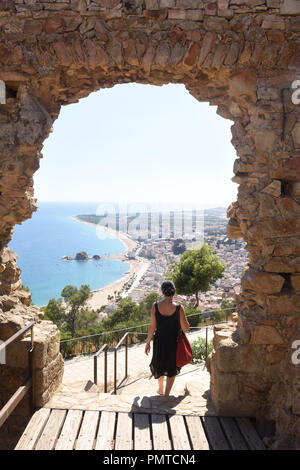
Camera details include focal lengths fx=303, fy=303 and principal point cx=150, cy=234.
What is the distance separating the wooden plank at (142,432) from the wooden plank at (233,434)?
2.46ft

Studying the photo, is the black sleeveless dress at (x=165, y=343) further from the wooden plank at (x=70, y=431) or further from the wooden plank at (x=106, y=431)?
the wooden plank at (x=70, y=431)

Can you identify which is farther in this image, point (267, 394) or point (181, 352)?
point (181, 352)

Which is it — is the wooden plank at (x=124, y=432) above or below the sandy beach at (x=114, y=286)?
above

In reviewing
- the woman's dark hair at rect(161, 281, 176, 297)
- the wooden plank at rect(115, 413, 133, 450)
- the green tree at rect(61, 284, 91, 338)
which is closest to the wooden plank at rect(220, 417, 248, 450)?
the wooden plank at rect(115, 413, 133, 450)

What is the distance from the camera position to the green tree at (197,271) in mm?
13570

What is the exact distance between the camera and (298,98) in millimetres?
3408

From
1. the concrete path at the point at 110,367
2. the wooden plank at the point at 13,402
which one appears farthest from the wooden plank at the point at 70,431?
the concrete path at the point at 110,367

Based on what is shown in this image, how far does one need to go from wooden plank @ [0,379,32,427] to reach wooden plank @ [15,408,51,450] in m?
0.24

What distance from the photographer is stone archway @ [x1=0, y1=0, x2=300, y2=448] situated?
3.24 m

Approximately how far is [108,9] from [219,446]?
15.4 ft

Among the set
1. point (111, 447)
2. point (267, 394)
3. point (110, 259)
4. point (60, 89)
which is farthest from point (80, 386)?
point (110, 259)

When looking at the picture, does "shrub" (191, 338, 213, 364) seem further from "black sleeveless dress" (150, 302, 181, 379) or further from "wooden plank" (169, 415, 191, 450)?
"wooden plank" (169, 415, 191, 450)

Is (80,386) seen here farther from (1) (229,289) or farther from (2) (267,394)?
(1) (229,289)

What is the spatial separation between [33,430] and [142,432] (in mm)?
1024
